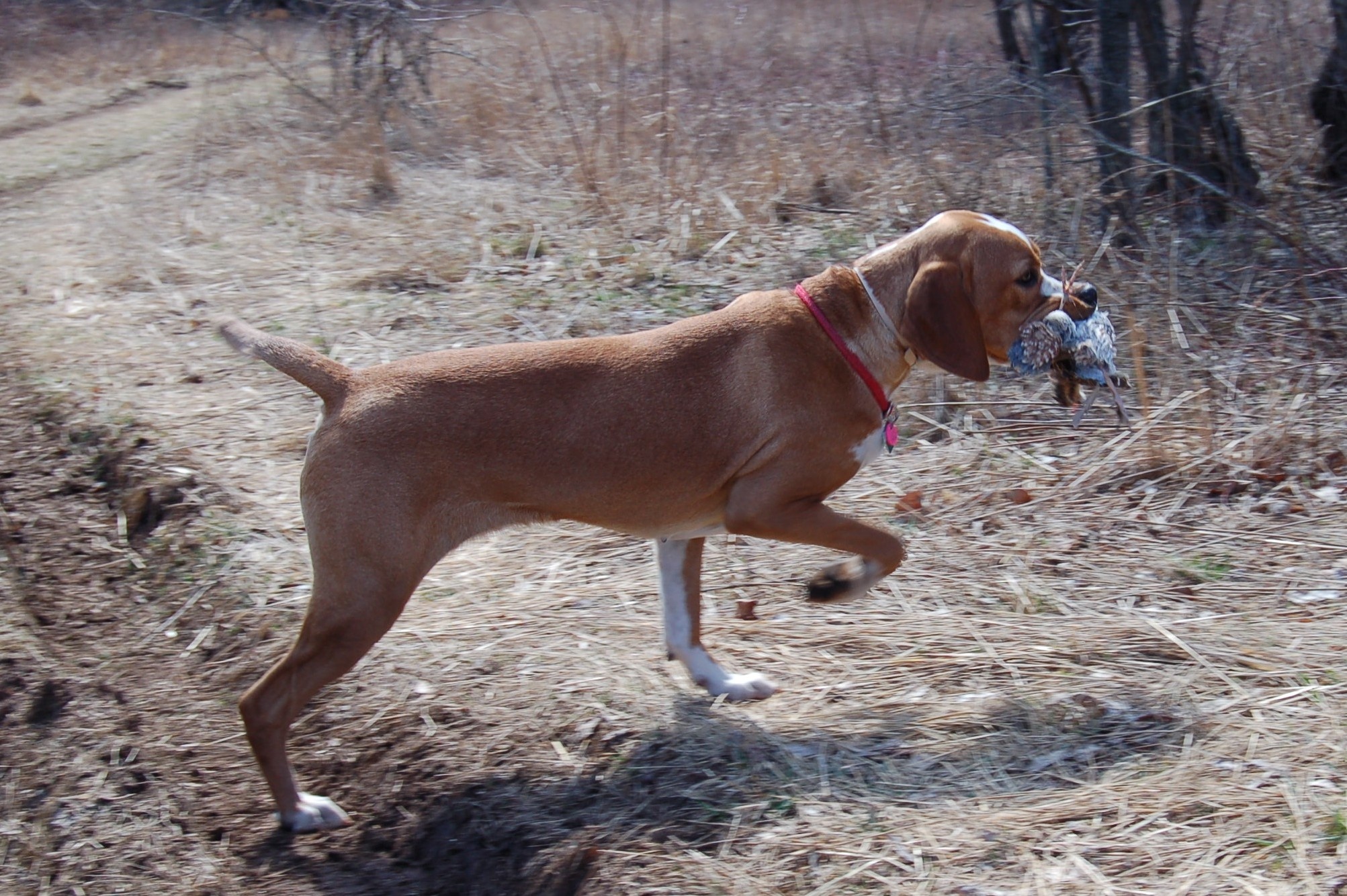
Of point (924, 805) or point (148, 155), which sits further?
point (148, 155)

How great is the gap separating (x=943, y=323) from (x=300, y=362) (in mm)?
2123

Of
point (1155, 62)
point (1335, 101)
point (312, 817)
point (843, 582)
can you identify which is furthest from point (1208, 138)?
point (312, 817)

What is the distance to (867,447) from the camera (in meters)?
4.29

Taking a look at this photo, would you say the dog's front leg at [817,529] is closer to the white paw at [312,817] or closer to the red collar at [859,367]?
the red collar at [859,367]

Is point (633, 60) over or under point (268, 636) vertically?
over

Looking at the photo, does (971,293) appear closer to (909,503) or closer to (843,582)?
(843,582)

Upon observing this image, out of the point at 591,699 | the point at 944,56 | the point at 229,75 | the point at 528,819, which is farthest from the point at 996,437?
the point at 229,75

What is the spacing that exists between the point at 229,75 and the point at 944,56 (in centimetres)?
816

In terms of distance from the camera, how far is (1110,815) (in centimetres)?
346

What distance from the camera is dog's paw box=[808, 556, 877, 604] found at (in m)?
4.28

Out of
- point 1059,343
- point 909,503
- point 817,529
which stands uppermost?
point 1059,343

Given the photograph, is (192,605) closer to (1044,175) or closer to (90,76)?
(1044,175)

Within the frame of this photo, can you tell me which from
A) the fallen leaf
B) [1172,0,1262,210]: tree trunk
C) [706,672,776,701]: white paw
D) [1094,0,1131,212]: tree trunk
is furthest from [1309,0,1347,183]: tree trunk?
[706,672,776,701]: white paw

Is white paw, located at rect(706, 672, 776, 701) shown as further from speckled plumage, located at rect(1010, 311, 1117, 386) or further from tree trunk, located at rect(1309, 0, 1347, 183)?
Result: tree trunk, located at rect(1309, 0, 1347, 183)
